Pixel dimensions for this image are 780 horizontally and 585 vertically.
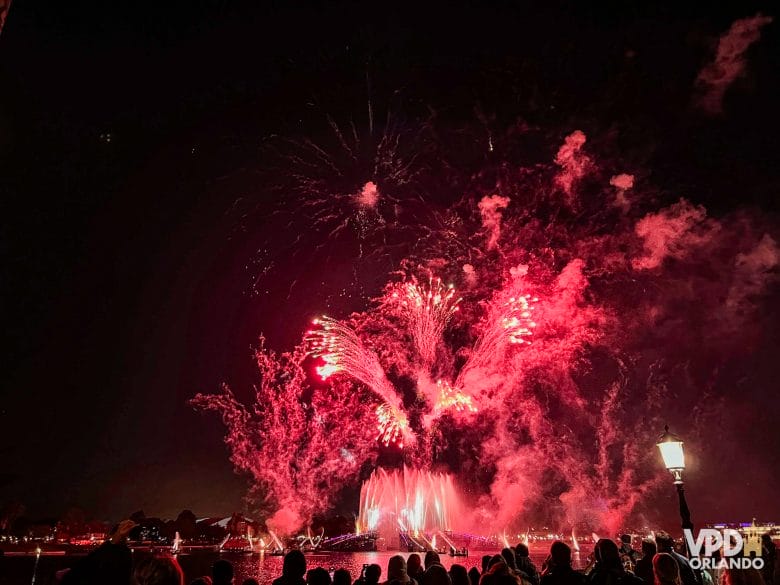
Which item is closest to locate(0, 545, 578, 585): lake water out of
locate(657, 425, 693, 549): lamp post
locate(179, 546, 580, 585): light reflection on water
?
locate(179, 546, 580, 585): light reflection on water

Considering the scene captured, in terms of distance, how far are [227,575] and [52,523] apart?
232824 millimetres

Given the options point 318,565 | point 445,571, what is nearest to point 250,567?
point 318,565

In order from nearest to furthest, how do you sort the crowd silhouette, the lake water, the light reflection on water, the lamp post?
1. the crowd silhouette
2. the lamp post
3. the lake water
4. the light reflection on water

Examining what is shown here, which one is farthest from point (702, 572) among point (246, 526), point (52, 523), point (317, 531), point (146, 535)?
point (52, 523)

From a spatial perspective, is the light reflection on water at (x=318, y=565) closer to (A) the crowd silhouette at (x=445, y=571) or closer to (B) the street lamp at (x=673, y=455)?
(B) the street lamp at (x=673, y=455)

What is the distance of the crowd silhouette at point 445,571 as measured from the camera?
14.4ft

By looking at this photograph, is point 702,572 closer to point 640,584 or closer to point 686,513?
point 686,513

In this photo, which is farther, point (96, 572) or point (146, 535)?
point (146, 535)

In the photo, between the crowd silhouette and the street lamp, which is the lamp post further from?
the crowd silhouette

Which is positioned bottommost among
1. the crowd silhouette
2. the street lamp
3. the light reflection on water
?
the light reflection on water

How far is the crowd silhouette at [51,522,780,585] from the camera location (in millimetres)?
4379

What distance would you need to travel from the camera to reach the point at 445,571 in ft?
19.0

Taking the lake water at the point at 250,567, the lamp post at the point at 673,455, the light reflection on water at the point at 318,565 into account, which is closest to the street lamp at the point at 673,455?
the lamp post at the point at 673,455

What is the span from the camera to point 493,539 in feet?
289
